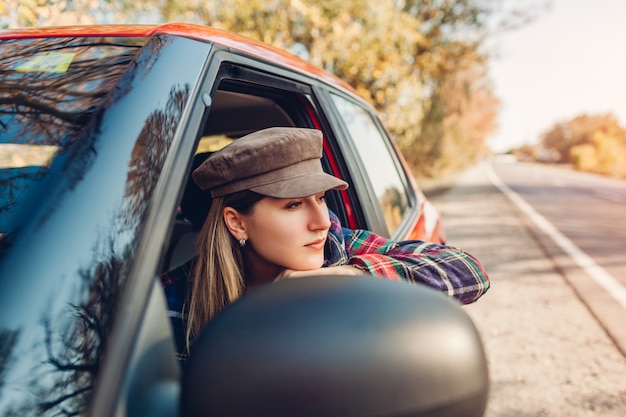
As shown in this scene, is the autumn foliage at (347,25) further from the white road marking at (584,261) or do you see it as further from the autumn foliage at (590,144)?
the autumn foliage at (590,144)

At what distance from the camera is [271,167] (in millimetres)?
1260

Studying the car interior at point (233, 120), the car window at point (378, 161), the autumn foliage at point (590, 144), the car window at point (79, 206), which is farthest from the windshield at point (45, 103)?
the autumn foliage at point (590, 144)

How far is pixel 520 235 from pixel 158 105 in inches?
360

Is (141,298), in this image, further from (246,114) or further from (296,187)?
(246,114)

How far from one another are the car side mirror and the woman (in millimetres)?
600

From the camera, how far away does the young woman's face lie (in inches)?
A: 51.6

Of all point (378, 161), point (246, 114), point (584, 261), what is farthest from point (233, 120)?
point (584, 261)

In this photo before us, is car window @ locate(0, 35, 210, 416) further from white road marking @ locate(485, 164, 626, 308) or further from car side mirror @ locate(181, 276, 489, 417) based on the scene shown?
white road marking @ locate(485, 164, 626, 308)

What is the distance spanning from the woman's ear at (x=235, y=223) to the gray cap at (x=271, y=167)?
0.06 metres

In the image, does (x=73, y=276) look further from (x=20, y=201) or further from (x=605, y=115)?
(x=605, y=115)

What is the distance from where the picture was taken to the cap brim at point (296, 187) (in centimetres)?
125

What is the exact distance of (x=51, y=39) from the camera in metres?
1.31

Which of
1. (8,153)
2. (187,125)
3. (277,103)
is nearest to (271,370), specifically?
(187,125)

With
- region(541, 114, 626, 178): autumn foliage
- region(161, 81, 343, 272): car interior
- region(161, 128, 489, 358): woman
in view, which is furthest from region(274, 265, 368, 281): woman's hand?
region(541, 114, 626, 178): autumn foliage
